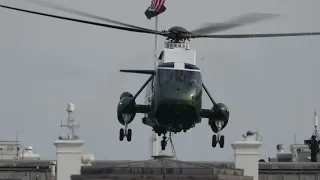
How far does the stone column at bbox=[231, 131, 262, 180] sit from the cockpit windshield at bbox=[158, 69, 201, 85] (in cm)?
3107

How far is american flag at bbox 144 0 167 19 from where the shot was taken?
9512 cm

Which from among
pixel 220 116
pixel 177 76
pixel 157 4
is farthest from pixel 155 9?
pixel 177 76

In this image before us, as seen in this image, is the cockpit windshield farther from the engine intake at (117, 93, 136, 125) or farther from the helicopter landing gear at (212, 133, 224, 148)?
the helicopter landing gear at (212, 133, 224, 148)

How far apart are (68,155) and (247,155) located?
47.1ft

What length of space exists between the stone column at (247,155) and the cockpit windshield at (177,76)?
3107 centimetres

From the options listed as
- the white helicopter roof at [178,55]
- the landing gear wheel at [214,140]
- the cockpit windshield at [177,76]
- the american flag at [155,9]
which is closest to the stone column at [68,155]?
the american flag at [155,9]

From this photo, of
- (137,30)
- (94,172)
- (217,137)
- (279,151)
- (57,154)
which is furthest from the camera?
(279,151)

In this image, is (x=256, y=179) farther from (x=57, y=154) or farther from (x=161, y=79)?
(x=161, y=79)

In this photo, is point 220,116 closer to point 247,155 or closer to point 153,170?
point 153,170

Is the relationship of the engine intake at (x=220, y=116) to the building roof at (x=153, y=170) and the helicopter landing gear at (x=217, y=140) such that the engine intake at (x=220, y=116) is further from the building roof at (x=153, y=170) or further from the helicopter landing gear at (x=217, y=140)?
the building roof at (x=153, y=170)

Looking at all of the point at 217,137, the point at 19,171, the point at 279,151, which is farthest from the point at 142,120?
the point at 279,151

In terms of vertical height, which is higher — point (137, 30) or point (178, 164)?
point (137, 30)

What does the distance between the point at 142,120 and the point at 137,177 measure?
8167mm

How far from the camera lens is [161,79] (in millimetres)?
70812
